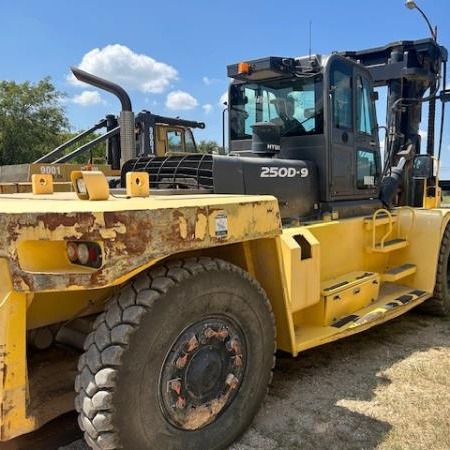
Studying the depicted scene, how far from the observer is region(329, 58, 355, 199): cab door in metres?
4.55

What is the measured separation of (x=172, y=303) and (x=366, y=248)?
9.66 feet

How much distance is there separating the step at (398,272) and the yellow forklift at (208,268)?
0.02m

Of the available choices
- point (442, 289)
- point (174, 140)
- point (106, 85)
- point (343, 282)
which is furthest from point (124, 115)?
point (174, 140)

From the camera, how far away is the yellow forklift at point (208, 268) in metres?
2.26

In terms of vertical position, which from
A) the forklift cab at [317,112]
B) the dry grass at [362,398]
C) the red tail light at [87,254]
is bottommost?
the dry grass at [362,398]

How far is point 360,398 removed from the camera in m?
3.54

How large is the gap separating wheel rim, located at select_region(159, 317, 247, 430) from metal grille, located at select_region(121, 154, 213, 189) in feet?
4.48

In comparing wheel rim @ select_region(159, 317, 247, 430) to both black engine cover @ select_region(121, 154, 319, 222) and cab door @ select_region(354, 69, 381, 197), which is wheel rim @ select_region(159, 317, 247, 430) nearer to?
black engine cover @ select_region(121, 154, 319, 222)

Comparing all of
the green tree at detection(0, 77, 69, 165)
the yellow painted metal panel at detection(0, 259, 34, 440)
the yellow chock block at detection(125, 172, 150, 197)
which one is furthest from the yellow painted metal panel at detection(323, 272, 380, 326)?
the green tree at detection(0, 77, 69, 165)

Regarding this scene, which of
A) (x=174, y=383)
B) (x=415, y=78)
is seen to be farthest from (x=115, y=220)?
(x=415, y=78)

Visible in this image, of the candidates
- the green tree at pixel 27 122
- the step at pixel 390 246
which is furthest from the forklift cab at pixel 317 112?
the green tree at pixel 27 122

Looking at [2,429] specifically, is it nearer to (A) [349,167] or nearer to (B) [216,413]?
(B) [216,413]

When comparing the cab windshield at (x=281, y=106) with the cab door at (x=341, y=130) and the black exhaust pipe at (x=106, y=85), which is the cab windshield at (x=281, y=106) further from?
the black exhaust pipe at (x=106, y=85)

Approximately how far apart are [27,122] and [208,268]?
29291mm
